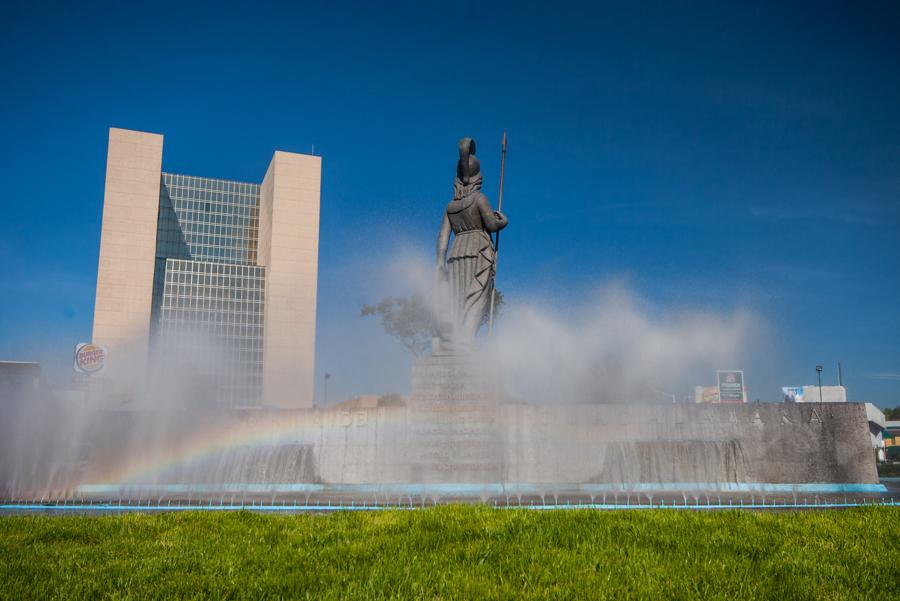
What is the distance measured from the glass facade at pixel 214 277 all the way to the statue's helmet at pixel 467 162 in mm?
54068

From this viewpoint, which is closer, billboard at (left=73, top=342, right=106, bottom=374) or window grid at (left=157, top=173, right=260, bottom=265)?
billboard at (left=73, top=342, right=106, bottom=374)

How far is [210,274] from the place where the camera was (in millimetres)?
70250

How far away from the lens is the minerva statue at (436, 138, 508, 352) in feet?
39.8

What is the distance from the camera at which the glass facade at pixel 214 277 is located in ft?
224

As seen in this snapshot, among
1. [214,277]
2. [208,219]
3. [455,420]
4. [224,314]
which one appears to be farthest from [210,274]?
[455,420]

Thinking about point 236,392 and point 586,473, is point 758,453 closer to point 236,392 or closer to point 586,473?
point 586,473

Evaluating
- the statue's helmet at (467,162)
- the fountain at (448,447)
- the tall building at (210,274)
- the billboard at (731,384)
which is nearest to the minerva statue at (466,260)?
the statue's helmet at (467,162)

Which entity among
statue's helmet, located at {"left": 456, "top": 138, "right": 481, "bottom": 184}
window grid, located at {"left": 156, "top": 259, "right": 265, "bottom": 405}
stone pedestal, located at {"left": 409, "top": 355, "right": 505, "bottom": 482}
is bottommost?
stone pedestal, located at {"left": 409, "top": 355, "right": 505, "bottom": 482}

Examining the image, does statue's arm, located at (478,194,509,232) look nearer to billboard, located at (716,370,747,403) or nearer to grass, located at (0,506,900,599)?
grass, located at (0,506,900,599)

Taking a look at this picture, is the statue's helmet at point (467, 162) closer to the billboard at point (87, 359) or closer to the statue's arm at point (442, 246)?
the statue's arm at point (442, 246)

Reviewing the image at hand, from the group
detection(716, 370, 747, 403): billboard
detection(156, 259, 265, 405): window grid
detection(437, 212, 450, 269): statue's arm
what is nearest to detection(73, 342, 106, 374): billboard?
detection(437, 212, 450, 269): statue's arm

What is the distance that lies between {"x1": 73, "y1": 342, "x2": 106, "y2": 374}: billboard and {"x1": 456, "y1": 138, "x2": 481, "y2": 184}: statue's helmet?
24.8 meters

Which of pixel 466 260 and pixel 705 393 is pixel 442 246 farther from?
pixel 705 393

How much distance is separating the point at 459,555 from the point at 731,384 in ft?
271
